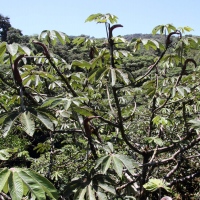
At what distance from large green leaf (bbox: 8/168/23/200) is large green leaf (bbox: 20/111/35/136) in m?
0.20

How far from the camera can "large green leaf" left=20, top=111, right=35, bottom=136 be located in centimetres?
81

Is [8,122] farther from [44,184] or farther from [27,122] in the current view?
[44,184]

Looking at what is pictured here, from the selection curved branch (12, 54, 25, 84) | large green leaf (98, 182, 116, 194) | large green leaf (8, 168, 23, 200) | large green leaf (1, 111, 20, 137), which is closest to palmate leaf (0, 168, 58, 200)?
large green leaf (8, 168, 23, 200)

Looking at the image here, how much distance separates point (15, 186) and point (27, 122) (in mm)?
310

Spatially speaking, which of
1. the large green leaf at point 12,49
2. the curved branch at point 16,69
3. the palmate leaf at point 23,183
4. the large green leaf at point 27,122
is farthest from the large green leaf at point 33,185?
the large green leaf at point 12,49

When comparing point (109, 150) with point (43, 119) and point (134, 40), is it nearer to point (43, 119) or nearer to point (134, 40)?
point (43, 119)

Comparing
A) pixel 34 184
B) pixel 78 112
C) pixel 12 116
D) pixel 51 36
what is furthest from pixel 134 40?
pixel 34 184

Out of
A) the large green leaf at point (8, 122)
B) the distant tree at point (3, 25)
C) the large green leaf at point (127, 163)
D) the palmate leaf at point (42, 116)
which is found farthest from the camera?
the distant tree at point (3, 25)

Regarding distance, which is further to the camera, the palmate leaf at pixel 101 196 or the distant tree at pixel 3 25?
the distant tree at pixel 3 25

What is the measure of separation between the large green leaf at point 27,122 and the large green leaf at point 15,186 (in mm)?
203

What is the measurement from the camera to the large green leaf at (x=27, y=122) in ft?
2.64

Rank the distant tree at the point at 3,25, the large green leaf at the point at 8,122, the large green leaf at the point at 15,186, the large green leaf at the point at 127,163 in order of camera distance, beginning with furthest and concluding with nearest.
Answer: the distant tree at the point at 3,25 → the large green leaf at the point at 127,163 → the large green leaf at the point at 8,122 → the large green leaf at the point at 15,186

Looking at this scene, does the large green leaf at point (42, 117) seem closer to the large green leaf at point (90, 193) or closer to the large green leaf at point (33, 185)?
the large green leaf at point (33, 185)

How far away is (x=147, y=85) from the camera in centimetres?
213
